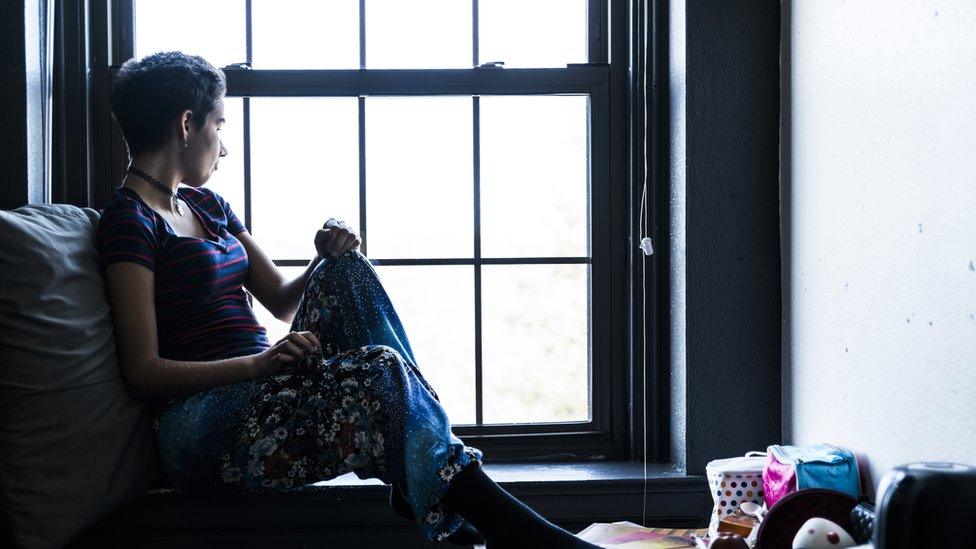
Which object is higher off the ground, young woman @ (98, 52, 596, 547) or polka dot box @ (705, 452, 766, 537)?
young woman @ (98, 52, 596, 547)

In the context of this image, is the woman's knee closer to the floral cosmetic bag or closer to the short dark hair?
the short dark hair

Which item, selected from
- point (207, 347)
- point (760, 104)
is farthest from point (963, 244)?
point (207, 347)

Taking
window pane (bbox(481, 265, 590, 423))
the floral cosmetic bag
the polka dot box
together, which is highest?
window pane (bbox(481, 265, 590, 423))

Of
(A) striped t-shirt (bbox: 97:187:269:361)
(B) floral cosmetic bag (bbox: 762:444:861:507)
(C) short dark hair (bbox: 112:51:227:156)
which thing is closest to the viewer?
(B) floral cosmetic bag (bbox: 762:444:861:507)

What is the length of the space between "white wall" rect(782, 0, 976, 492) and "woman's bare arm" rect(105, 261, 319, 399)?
3.38 ft

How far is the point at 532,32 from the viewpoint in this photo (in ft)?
7.59

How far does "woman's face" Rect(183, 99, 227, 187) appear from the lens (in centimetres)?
199

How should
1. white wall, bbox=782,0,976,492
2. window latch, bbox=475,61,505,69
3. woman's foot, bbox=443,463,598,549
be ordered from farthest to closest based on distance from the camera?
1. window latch, bbox=475,61,505,69
2. woman's foot, bbox=443,463,598,549
3. white wall, bbox=782,0,976,492

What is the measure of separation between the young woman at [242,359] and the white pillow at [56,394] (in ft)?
0.20

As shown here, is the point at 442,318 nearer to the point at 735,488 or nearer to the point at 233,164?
the point at 233,164

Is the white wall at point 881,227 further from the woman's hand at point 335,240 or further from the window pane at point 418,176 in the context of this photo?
the woman's hand at point 335,240

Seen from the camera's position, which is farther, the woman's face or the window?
the window

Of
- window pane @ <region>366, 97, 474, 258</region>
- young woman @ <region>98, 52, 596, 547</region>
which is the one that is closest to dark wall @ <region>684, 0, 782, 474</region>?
window pane @ <region>366, 97, 474, 258</region>

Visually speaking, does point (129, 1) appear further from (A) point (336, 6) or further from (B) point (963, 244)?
(B) point (963, 244)
